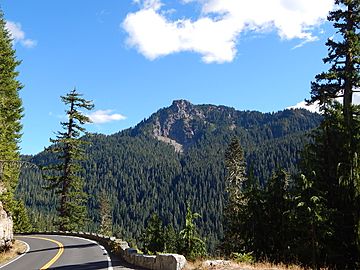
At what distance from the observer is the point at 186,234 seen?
30594 millimetres

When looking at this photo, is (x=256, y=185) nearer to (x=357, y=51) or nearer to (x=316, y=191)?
(x=316, y=191)

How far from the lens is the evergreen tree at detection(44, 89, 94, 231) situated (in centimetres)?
3847

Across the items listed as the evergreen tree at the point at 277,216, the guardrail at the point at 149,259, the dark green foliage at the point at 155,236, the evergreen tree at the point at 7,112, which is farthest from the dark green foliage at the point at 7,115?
the dark green foliage at the point at 155,236

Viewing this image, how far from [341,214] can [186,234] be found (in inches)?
636

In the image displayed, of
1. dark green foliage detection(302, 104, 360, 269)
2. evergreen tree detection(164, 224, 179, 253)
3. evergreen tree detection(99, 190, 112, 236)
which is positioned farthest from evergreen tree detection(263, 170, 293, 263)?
evergreen tree detection(99, 190, 112, 236)

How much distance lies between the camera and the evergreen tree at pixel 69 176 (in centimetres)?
3847

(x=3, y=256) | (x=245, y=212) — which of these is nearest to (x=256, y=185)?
(x=245, y=212)

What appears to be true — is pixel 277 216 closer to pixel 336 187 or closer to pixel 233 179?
pixel 336 187

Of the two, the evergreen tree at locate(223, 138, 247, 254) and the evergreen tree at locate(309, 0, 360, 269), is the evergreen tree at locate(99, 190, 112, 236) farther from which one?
the evergreen tree at locate(309, 0, 360, 269)

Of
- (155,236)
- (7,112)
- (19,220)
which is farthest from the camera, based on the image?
(19,220)

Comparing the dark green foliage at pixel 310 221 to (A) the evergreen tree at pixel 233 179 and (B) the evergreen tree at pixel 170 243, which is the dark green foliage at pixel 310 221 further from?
(B) the evergreen tree at pixel 170 243

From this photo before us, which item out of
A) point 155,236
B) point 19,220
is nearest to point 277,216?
point 155,236

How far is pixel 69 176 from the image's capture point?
38.6 m

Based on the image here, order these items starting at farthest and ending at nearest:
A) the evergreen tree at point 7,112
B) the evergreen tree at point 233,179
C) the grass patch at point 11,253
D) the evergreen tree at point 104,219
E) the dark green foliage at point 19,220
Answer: the evergreen tree at point 104,219, the dark green foliage at point 19,220, the evergreen tree at point 233,179, the evergreen tree at point 7,112, the grass patch at point 11,253
